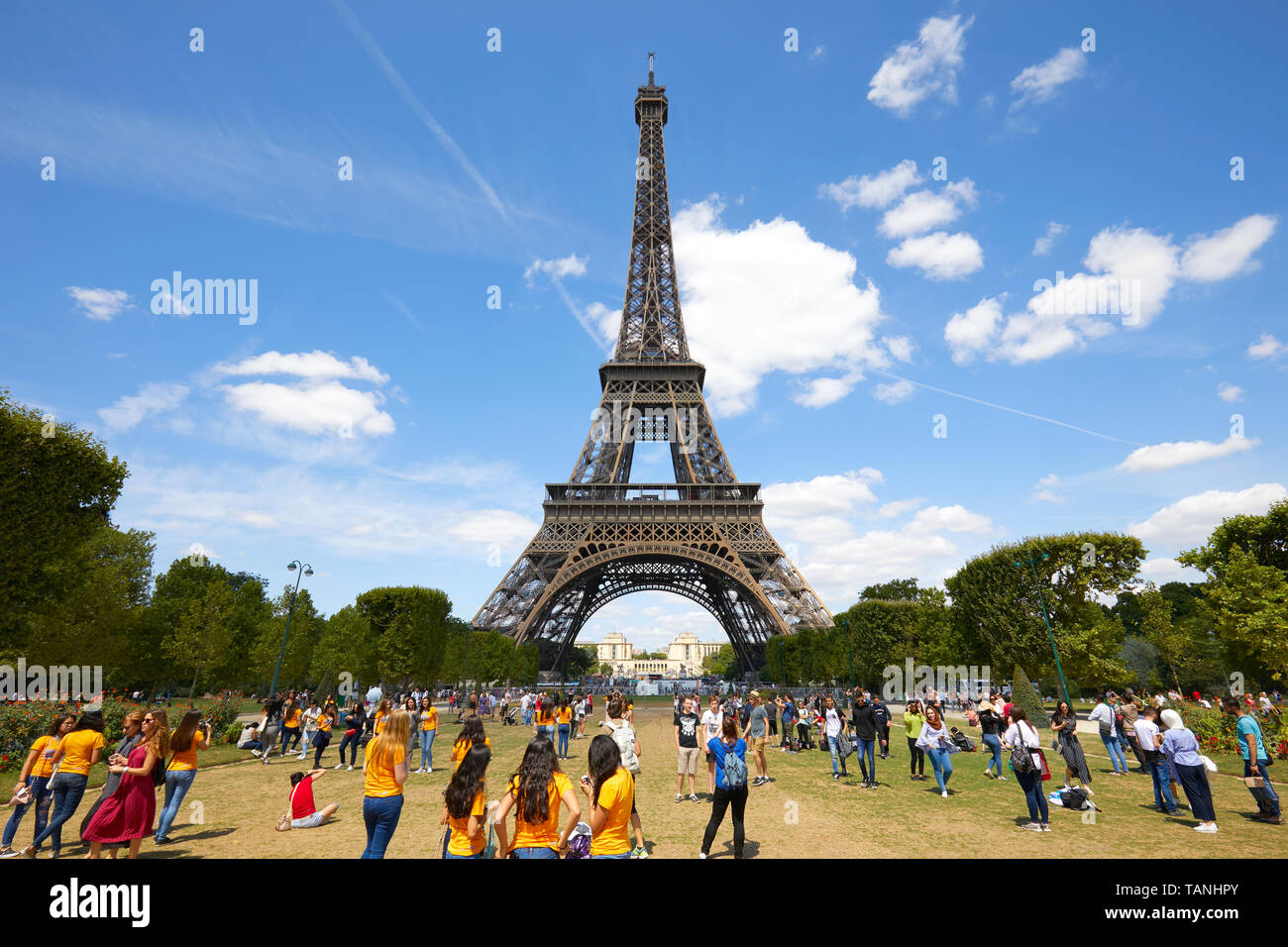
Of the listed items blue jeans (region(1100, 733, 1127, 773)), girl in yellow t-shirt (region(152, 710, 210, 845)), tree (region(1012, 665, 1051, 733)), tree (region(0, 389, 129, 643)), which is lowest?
tree (region(1012, 665, 1051, 733))

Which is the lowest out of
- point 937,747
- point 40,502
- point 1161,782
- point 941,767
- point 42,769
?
point 941,767

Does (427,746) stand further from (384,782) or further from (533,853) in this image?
(533,853)

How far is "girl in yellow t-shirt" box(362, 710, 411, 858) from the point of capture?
5875 mm

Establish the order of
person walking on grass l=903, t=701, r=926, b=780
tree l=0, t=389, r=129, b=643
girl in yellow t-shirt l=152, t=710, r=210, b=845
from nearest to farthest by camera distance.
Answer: girl in yellow t-shirt l=152, t=710, r=210, b=845 → person walking on grass l=903, t=701, r=926, b=780 → tree l=0, t=389, r=129, b=643

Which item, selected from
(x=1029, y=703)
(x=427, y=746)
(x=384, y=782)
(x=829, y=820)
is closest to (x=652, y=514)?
(x=1029, y=703)

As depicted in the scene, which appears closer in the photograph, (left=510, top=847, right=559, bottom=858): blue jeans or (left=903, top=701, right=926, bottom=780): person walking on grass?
(left=510, top=847, right=559, bottom=858): blue jeans

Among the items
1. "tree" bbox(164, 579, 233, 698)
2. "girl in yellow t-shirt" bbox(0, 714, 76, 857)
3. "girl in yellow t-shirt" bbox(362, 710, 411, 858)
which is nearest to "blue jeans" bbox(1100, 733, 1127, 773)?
"girl in yellow t-shirt" bbox(362, 710, 411, 858)

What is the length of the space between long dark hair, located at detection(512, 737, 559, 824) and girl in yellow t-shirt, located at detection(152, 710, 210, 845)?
22.4 feet

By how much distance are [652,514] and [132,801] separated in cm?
4226

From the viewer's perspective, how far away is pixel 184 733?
8836mm

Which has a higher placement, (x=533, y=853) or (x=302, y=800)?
(x=533, y=853)

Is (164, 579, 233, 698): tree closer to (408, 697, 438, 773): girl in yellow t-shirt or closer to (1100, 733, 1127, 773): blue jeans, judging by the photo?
(408, 697, 438, 773): girl in yellow t-shirt
